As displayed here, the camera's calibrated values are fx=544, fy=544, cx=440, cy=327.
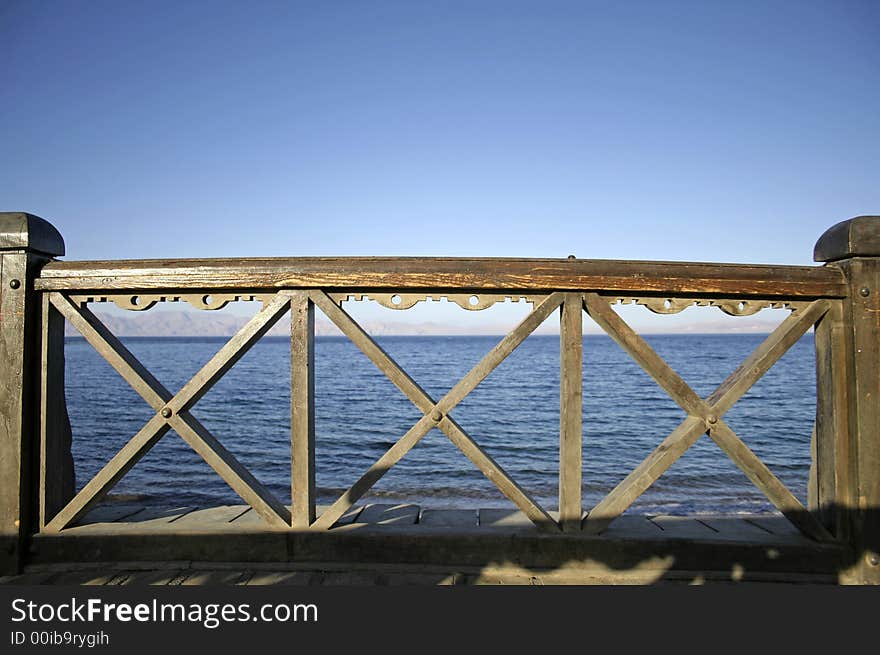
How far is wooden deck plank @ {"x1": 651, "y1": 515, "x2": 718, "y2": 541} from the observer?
3297mm

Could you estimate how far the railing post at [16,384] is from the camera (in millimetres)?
3256

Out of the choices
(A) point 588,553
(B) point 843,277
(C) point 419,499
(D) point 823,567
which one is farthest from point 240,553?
(C) point 419,499

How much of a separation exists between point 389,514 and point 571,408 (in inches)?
59.5

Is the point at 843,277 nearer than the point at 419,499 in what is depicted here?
Yes

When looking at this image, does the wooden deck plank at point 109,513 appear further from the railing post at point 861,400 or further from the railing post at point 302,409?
the railing post at point 861,400

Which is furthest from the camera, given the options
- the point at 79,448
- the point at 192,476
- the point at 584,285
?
the point at 79,448

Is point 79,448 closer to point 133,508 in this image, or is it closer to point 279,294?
point 133,508

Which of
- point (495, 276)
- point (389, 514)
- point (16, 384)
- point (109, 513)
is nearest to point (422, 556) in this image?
point (389, 514)

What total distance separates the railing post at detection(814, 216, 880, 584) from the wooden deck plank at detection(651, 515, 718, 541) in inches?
29.7

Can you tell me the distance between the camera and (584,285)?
3.20 m

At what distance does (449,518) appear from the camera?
3.64 meters

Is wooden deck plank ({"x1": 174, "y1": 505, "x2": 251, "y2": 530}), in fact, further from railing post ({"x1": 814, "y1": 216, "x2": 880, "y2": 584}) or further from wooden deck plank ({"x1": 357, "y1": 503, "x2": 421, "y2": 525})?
railing post ({"x1": 814, "y1": 216, "x2": 880, "y2": 584})

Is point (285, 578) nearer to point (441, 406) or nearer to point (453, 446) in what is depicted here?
point (441, 406)

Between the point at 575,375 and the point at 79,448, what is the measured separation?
16460mm
